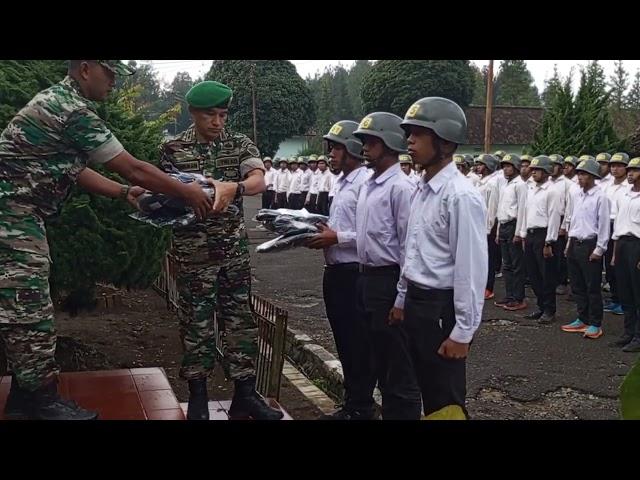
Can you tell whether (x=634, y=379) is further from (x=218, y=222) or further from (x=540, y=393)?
(x=540, y=393)

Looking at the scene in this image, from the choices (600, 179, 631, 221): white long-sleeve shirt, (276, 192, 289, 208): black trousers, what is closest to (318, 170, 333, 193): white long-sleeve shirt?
(276, 192, 289, 208): black trousers

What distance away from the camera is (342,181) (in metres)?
4.57

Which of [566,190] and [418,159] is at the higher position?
[418,159]

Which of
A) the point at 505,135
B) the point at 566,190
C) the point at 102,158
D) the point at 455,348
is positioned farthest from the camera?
the point at 505,135

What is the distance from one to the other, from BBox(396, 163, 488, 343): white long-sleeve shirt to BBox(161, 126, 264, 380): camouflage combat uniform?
33.5 inches

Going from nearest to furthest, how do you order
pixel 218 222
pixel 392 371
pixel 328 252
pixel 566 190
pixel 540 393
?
pixel 218 222 < pixel 392 371 < pixel 328 252 < pixel 540 393 < pixel 566 190

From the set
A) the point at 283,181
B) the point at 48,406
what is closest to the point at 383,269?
the point at 48,406

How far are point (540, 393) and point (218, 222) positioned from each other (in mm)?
3652

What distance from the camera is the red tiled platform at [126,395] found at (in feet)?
12.1

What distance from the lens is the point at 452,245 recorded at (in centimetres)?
324

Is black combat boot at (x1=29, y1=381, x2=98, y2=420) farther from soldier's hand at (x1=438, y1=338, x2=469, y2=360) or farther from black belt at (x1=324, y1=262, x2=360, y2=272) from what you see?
black belt at (x1=324, y1=262, x2=360, y2=272)

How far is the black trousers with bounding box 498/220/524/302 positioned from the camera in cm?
936

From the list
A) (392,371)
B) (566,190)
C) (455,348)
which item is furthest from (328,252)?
(566,190)

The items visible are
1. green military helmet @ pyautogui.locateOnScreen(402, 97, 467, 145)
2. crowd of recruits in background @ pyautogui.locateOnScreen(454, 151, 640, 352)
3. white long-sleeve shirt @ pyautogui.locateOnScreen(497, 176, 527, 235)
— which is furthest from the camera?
white long-sleeve shirt @ pyautogui.locateOnScreen(497, 176, 527, 235)
